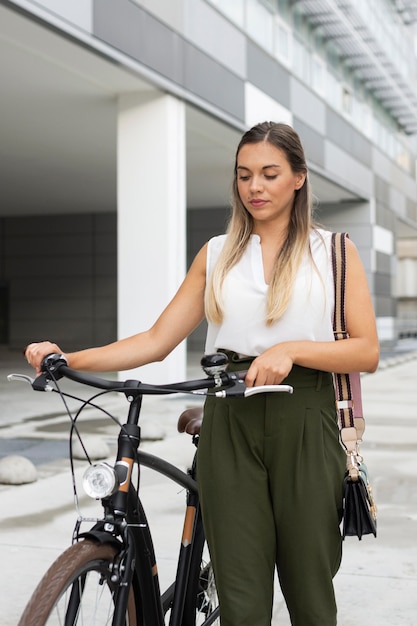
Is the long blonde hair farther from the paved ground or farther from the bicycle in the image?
the paved ground

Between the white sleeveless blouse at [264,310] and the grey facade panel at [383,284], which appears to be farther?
the grey facade panel at [383,284]

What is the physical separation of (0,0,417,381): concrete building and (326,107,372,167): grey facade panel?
92 millimetres

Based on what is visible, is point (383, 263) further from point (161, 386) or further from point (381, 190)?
point (161, 386)

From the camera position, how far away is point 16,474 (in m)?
6.88

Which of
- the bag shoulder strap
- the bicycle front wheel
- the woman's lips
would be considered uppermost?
the woman's lips

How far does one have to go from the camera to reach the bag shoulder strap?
8.45ft

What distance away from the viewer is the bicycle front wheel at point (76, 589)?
6.75ft

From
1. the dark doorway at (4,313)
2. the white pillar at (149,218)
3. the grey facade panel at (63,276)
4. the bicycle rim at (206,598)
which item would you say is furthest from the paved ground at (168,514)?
the dark doorway at (4,313)

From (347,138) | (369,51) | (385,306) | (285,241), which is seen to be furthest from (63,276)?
(285,241)

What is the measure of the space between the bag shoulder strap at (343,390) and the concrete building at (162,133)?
8.66 metres

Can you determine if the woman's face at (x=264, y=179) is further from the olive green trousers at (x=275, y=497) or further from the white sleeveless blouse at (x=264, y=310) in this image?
the olive green trousers at (x=275, y=497)

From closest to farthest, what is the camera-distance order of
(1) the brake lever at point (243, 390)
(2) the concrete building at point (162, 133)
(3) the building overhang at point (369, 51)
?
(1) the brake lever at point (243, 390), (2) the concrete building at point (162, 133), (3) the building overhang at point (369, 51)

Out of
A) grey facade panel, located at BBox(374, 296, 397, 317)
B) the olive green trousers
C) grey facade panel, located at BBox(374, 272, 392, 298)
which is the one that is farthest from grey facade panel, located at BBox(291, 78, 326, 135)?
the olive green trousers

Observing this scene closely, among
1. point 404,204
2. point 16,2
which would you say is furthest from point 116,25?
point 404,204
